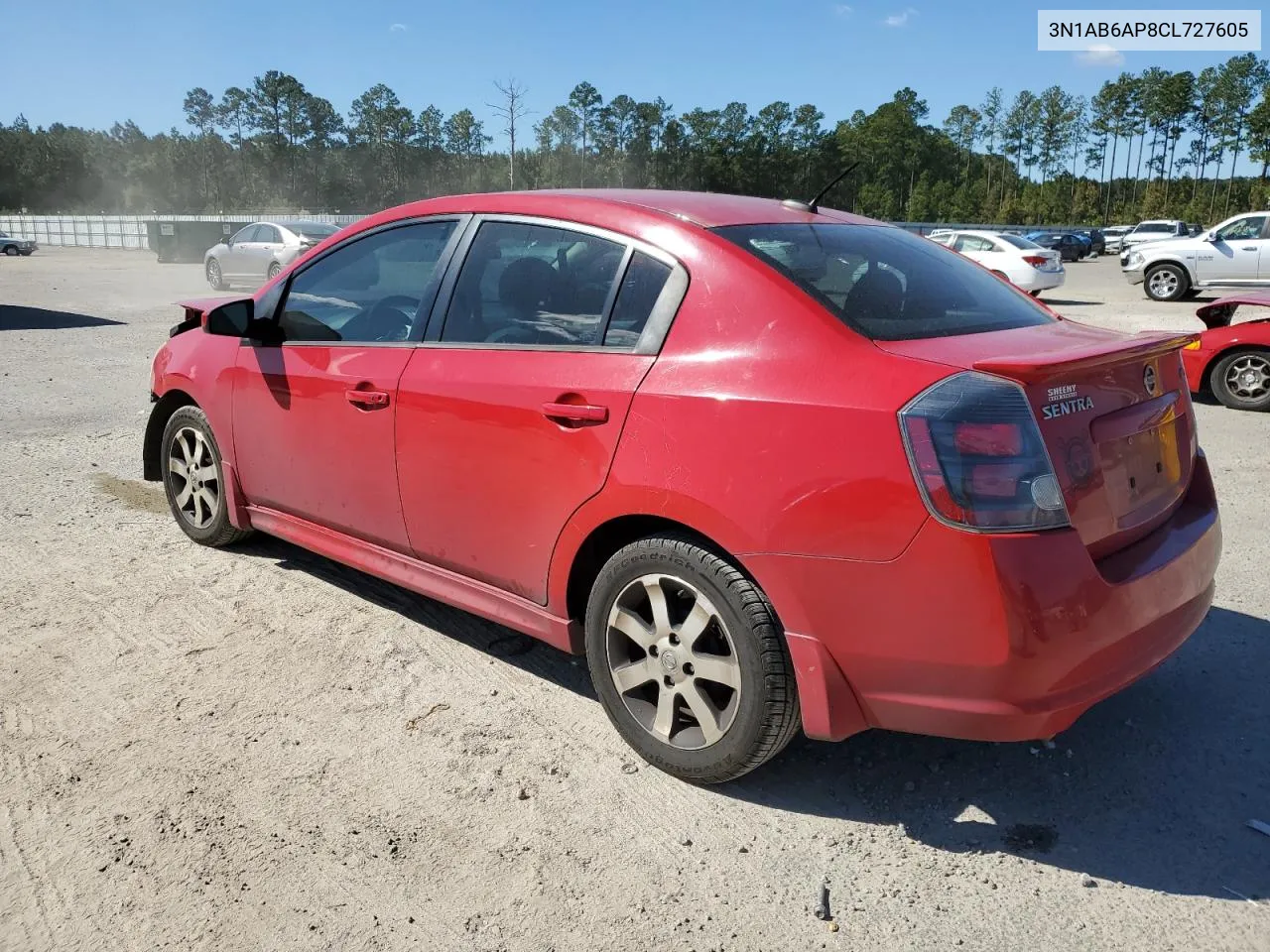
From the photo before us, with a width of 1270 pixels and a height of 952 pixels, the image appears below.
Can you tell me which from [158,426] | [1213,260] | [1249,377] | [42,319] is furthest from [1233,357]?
[42,319]

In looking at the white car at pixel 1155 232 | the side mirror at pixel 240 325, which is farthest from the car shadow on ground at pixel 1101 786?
the white car at pixel 1155 232

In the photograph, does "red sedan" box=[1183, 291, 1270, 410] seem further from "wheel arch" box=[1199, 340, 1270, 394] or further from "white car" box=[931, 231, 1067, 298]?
"white car" box=[931, 231, 1067, 298]

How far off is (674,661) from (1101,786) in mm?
1287

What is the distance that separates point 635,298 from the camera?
3012 mm

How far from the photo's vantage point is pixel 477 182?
290ft

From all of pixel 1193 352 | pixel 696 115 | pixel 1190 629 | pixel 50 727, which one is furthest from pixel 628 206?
pixel 696 115

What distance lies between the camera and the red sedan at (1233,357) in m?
8.76

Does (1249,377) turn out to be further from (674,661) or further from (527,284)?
(674,661)

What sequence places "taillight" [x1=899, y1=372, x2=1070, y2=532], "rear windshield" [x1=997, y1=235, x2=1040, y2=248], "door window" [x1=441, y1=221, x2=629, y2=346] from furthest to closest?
1. "rear windshield" [x1=997, y1=235, x2=1040, y2=248]
2. "door window" [x1=441, y1=221, x2=629, y2=346]
3. "taillight" [x1=899, y1=372, x2=1070, y2=532]

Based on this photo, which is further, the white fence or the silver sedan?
the white fence

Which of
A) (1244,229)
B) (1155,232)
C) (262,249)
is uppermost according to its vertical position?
(1155,232)

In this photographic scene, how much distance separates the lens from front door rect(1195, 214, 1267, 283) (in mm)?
19969

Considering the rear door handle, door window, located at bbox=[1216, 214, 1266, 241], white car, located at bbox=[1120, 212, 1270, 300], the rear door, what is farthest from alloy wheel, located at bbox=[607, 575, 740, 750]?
door window, located at bbox=[1216, 214, 1266, 241]

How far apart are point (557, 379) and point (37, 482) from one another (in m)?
4.61
